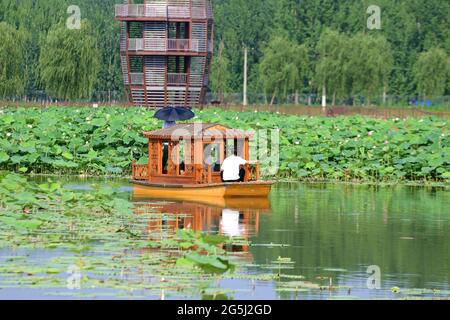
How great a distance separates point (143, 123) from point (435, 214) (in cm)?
1538

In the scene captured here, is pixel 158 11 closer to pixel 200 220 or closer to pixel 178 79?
pixel 178 79

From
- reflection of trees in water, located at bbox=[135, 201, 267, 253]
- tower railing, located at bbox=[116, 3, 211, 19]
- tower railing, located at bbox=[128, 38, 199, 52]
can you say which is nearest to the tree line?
tower railing, located at bbox=[116, 3, 211, 19]

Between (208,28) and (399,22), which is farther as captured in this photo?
(399,22)

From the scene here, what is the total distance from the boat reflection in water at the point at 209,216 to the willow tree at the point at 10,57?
43.1 m

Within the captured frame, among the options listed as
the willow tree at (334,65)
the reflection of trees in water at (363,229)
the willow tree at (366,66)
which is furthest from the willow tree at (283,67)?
the reflection of trees in water at (363,229)

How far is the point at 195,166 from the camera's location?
2927cm

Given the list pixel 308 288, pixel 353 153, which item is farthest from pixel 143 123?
pixel 308 288

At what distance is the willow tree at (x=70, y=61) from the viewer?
71.5m

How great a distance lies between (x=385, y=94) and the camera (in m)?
94.4

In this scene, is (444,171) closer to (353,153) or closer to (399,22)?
(353,153)

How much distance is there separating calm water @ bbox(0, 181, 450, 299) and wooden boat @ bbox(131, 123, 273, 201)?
0.56 meters

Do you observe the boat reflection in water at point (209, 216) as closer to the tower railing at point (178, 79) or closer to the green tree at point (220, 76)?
the tower railing at point (178, 79)

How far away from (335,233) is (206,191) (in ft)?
20.6

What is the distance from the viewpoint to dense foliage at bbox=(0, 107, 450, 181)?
3528 centimetres
